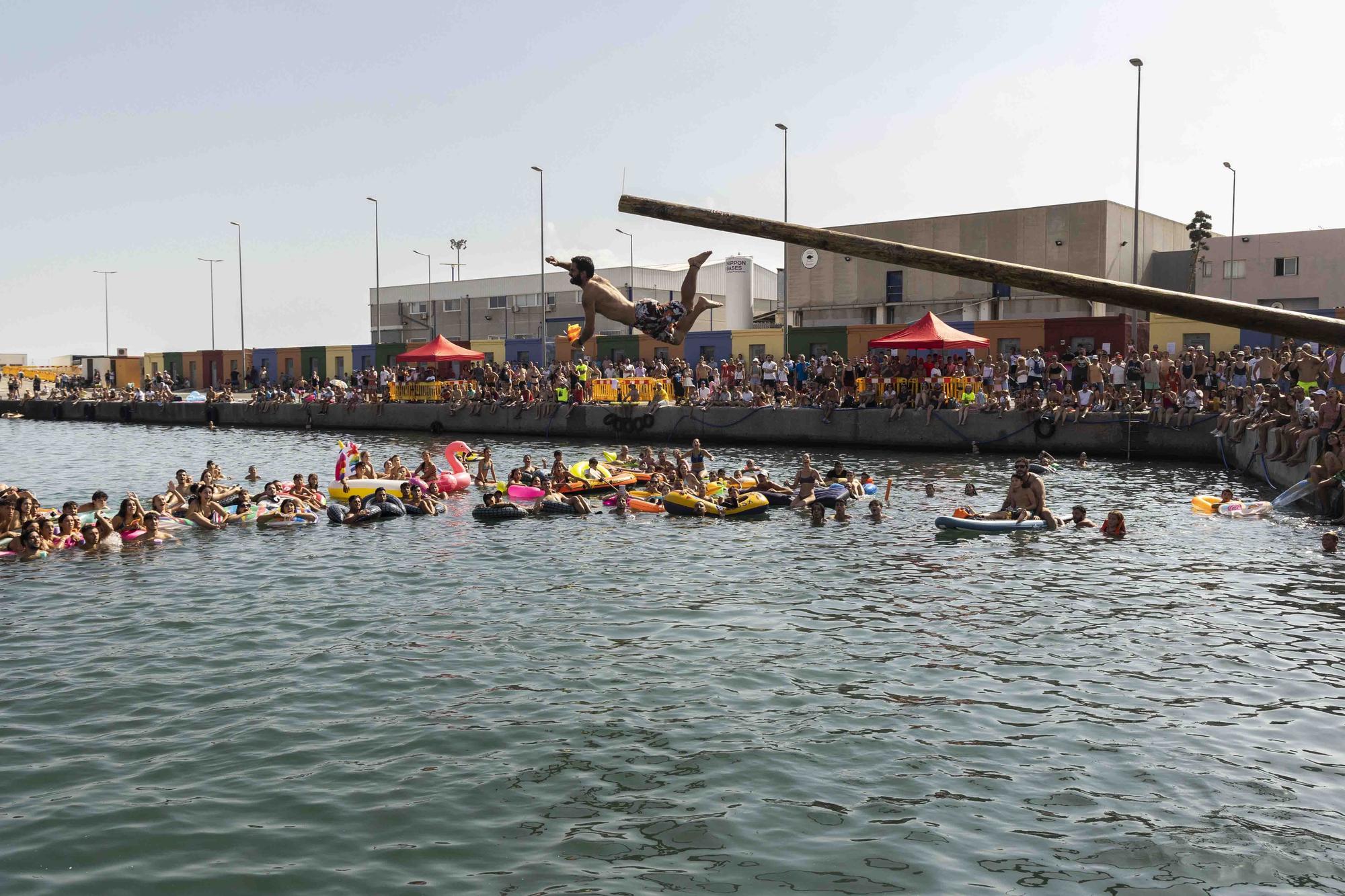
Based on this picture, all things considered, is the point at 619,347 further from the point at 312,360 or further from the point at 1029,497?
the point at 1029,497

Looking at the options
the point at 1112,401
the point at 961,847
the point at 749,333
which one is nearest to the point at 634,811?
the point at 961,847

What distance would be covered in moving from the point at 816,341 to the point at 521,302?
3802cm

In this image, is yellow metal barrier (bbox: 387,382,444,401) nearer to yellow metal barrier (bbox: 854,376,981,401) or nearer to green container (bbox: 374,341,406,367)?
green container (bbox: 374,341,406,367)

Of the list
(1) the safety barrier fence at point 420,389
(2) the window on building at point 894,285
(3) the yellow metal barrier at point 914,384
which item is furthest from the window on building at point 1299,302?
(1) the safety barrier fence at point 420,389

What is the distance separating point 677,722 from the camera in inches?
406

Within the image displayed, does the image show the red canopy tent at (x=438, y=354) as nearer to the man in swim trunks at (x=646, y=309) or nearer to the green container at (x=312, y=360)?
the green container at (x=312, y=360)

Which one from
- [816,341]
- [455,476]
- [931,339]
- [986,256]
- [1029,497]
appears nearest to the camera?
[1029,497]

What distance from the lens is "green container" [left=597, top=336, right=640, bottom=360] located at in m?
58.2

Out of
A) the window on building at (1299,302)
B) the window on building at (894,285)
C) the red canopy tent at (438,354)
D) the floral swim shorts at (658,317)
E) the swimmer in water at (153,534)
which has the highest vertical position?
the window on building at (894,285)

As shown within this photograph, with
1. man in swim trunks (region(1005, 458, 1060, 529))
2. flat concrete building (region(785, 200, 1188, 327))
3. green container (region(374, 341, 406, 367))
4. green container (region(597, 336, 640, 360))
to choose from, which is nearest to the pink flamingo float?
man in swim trunks (region(1005, 458, 1060, 529))

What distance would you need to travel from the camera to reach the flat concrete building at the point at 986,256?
56188 mm

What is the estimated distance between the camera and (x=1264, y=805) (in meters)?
8.30

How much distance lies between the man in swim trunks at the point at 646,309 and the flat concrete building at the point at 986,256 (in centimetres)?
4282

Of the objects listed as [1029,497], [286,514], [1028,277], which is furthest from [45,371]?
[1028,277]
